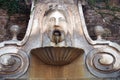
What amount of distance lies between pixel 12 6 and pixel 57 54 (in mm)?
1184

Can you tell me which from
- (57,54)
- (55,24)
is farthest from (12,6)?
(57,54)

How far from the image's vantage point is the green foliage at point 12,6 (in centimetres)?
505

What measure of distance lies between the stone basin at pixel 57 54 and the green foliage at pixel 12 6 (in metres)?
0.91

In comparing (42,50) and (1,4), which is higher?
(1,4)

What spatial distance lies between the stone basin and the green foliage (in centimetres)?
91

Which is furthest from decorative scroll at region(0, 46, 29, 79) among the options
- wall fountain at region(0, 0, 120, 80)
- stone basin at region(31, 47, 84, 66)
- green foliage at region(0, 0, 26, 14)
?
green foliage at region(0, 0, 26, 14)

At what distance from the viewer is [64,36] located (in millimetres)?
4371

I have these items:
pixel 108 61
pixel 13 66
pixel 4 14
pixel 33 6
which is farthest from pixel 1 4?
pixel 108 61

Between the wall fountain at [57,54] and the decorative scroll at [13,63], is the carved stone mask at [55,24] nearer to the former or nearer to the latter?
the wall fountain at [57,54]

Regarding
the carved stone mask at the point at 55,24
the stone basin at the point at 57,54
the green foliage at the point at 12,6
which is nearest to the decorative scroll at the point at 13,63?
the stone basin at the point at 57,54

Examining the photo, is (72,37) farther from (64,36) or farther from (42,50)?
(42,50)

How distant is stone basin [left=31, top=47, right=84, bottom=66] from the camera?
4.25m

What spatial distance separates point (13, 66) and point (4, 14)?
0.92 metres

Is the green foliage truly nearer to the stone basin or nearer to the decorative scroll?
the decorative scroll
